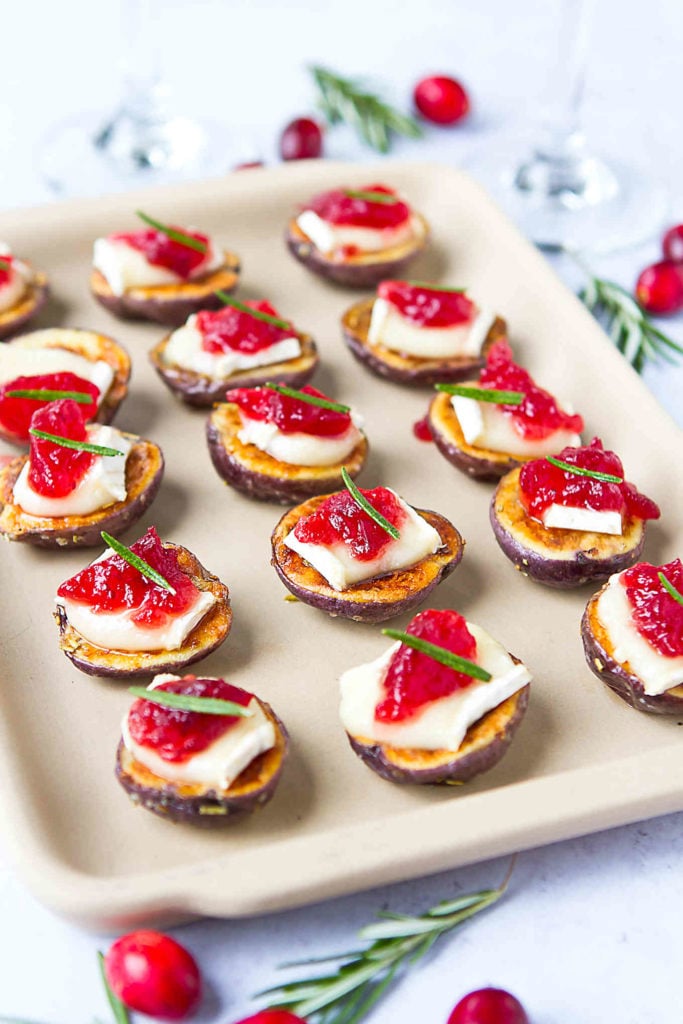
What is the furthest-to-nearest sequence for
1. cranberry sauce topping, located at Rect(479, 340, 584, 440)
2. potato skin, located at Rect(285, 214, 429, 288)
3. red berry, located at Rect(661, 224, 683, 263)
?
1. red berry, located at Rect(661, 224, 683, 263)
2. potato skin, located at Rect(285, 214, 429, 288)
3. cranberry sauce topping, located at Rect(479, 340, 584, 440)

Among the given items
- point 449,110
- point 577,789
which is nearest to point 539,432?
point 577,789

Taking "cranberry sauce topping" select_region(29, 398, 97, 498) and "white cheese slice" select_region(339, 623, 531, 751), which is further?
"cranberry sauce topping" select_region(29, 398, 97, 498)

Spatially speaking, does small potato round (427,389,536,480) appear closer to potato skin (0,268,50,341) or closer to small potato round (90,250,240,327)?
small potato round (90,250,240,327)

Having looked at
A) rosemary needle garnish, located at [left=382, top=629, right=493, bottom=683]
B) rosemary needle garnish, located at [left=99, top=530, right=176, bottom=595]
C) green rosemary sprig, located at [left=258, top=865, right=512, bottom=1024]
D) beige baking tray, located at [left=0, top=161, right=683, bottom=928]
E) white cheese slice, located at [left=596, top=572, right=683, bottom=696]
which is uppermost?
rosemary needle garnish, located at [left=382, top=629, right=493, bottom=683]

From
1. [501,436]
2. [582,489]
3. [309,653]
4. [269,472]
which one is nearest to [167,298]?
[269,472]

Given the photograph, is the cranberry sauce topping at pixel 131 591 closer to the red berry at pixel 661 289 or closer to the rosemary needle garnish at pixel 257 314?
the rosemary needle garnish at pixel 257 314

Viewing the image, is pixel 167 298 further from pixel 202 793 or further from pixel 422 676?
pixel 202 793

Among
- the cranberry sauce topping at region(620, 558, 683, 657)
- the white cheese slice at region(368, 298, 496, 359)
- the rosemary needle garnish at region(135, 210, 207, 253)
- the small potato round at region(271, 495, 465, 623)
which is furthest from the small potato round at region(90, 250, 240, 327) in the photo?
the cranberry sauce topping at region(620, 558, 683, 657)
